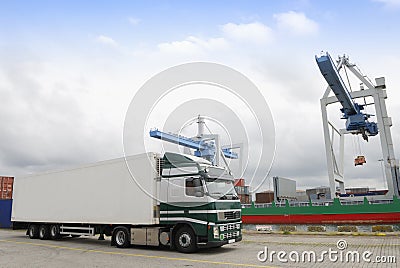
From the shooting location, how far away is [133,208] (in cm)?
1084

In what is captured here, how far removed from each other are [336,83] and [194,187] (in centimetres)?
1634

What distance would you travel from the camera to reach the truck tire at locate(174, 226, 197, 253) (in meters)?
9.77

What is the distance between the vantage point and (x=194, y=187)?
9.93 metres

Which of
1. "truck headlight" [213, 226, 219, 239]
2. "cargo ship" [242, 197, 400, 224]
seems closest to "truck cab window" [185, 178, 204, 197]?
"truck headlight" [213, 226, 219, 239]

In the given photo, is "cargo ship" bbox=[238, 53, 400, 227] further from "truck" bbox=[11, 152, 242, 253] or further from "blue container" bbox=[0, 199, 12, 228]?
"blue container" bbox=[0, 199, 12, 228]

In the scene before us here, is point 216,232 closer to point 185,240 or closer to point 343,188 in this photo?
point 185,240

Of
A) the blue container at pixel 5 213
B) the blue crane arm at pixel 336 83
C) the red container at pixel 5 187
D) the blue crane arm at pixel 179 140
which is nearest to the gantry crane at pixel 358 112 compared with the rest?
the blue crane arm at pixel 336 83

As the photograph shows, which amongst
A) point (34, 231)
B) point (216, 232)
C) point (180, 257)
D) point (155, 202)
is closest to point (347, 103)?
point (216, 232)

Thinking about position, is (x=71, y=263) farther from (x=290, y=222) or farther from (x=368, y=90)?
(x=368, y=90)

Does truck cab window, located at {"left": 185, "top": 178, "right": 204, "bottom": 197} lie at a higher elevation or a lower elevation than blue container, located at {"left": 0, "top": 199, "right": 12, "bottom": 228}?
higher

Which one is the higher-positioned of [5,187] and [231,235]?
[5,187]

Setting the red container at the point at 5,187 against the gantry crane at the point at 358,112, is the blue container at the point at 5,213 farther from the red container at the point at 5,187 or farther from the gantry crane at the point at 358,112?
the gantry crane at the point at 358,112

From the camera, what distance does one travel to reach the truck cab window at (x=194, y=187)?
9.84m

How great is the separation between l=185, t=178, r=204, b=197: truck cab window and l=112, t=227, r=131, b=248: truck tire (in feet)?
9.53
